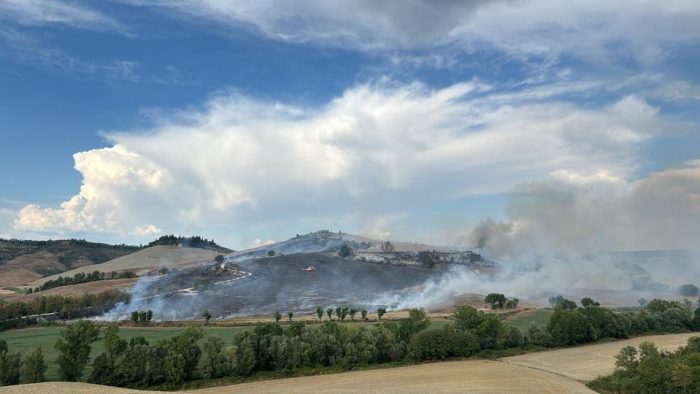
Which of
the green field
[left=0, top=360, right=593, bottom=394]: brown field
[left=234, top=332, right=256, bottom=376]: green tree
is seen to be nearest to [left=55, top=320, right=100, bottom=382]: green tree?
[left=0, top=360, right=593, bottom=394]: brown field

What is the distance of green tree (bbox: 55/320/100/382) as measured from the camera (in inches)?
3137

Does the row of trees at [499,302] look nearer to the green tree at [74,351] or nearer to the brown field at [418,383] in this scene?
the brown field at [418,383]

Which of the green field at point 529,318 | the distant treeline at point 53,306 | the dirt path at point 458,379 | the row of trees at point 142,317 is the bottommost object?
the dirt path at point 458,379

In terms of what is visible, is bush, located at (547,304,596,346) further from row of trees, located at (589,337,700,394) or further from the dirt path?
row of trees, located at (589,337,700,394)

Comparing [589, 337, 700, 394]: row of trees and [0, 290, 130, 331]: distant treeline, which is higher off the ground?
[0, 290, 130, 331]: distant treeline

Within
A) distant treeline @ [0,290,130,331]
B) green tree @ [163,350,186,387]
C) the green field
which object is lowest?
green tree @ [163,350,186,387]

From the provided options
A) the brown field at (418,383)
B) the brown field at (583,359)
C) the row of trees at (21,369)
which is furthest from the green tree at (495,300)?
the row of trees at (21,369)

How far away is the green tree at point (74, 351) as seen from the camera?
79.7 metres

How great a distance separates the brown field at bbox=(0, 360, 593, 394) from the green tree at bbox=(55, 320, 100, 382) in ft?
37.6

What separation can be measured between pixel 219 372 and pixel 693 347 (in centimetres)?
6930

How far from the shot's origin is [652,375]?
6119 cm

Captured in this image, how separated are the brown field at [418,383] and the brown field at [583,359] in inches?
174

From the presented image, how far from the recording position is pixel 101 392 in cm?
6219

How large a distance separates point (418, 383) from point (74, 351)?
2068 inches
